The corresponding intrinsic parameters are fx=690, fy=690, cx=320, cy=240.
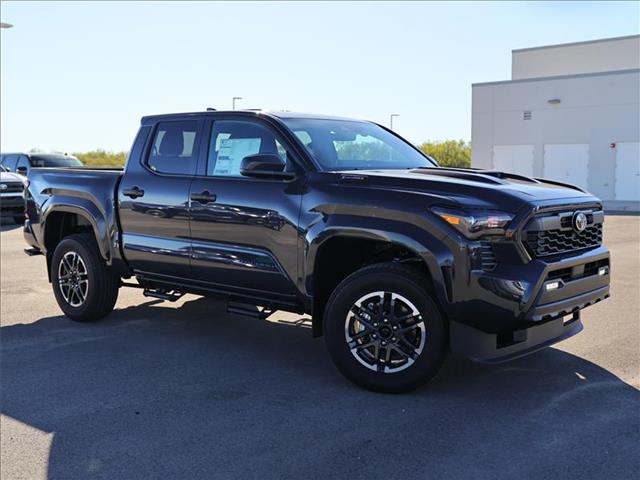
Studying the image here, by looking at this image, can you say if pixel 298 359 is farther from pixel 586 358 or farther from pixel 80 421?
pixel 586 358

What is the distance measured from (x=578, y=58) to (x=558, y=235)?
39047 millimetres

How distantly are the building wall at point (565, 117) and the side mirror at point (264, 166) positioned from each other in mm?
28803

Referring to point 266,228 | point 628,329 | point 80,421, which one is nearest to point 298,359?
point 266,228

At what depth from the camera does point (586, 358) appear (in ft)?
17.9

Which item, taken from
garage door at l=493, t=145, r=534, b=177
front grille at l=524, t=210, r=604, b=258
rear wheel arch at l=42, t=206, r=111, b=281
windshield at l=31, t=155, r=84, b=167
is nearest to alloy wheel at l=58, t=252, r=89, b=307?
rear wheel arch at l=42, t=206, r=111, b=281

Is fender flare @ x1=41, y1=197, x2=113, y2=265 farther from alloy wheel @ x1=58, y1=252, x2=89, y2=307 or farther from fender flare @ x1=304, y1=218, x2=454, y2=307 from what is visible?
fender flare @ x1=304, y1=218, x2=454, y2=307

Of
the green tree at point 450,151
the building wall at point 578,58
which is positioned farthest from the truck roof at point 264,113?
the green tree at point 450,151

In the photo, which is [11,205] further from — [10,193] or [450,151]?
[450,151]

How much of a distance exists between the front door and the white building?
2398cm

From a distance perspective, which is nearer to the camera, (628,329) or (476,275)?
(476,275)

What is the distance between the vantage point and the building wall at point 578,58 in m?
38.3

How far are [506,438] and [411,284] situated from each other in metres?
1.13

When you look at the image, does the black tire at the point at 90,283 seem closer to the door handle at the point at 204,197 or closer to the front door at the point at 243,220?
the front door at the point at 243,220

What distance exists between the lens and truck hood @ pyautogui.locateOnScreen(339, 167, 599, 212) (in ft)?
14.3
